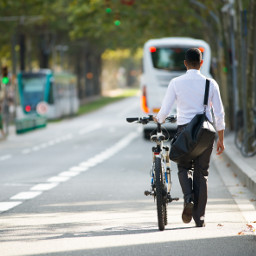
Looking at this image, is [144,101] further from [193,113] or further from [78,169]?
[193,113]

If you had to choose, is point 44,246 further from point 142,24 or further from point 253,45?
point 142,24

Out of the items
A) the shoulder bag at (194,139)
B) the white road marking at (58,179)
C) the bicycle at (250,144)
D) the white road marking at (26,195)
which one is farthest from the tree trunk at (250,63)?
the shoulder bag at (194,139)

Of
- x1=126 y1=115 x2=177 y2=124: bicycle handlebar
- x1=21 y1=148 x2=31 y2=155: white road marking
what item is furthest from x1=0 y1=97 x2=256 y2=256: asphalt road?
x1=21 y1=148 x2=31 y2=155: white road marking

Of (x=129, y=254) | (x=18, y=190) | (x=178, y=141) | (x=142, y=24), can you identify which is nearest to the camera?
(x=129, y=254)

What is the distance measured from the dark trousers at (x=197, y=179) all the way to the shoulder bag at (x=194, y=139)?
0.16 metres

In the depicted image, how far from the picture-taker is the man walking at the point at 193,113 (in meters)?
8.58

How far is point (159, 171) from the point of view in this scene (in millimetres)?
8531

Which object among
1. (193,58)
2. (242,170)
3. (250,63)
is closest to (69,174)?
(242,170)

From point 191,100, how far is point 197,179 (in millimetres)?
766

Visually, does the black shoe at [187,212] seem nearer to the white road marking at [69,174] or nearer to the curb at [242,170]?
the curb at [242,170]

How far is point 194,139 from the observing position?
839 centimetres

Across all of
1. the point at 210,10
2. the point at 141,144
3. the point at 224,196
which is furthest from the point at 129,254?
the point at 210,10

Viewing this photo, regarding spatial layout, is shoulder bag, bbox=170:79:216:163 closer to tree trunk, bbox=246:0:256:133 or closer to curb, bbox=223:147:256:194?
curb, bbox=223:147:256:194

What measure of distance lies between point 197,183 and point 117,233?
0.92 meters
